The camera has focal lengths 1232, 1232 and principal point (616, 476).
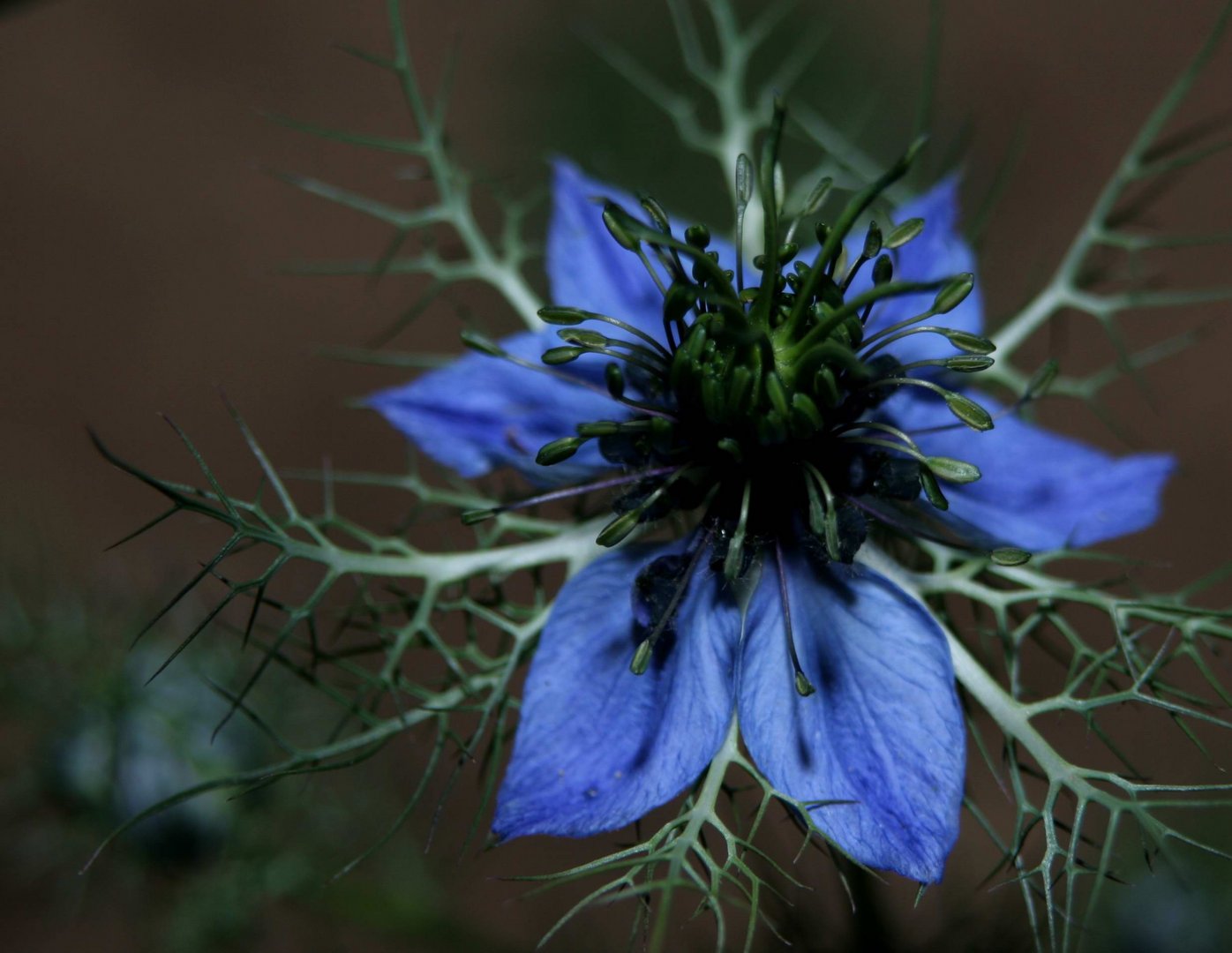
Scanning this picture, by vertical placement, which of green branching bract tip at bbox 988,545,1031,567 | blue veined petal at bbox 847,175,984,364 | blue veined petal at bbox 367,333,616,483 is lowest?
green branching bract tip at bbox 988,545,1031,567

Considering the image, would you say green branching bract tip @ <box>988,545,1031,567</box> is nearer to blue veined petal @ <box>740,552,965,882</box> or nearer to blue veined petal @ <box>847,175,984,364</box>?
blue veined petal @ <box>740,552,965,882</box>

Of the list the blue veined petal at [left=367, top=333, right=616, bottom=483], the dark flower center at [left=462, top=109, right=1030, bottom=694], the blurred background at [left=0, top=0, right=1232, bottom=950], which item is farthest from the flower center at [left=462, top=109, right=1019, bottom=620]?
the blurred background at [left=0, top=0, right=1232, bottom=950]

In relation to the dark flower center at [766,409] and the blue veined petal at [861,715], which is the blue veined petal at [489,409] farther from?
the blue veined petal at [861,715]

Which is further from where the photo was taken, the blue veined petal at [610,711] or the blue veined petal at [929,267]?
the blue veined petal at [929,267]

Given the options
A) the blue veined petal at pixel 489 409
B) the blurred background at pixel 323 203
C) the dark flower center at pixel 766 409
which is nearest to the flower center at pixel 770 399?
the dark flower center at pixel 766 409

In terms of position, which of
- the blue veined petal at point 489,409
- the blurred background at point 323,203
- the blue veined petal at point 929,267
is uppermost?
the blue veined petal at point 929,267
